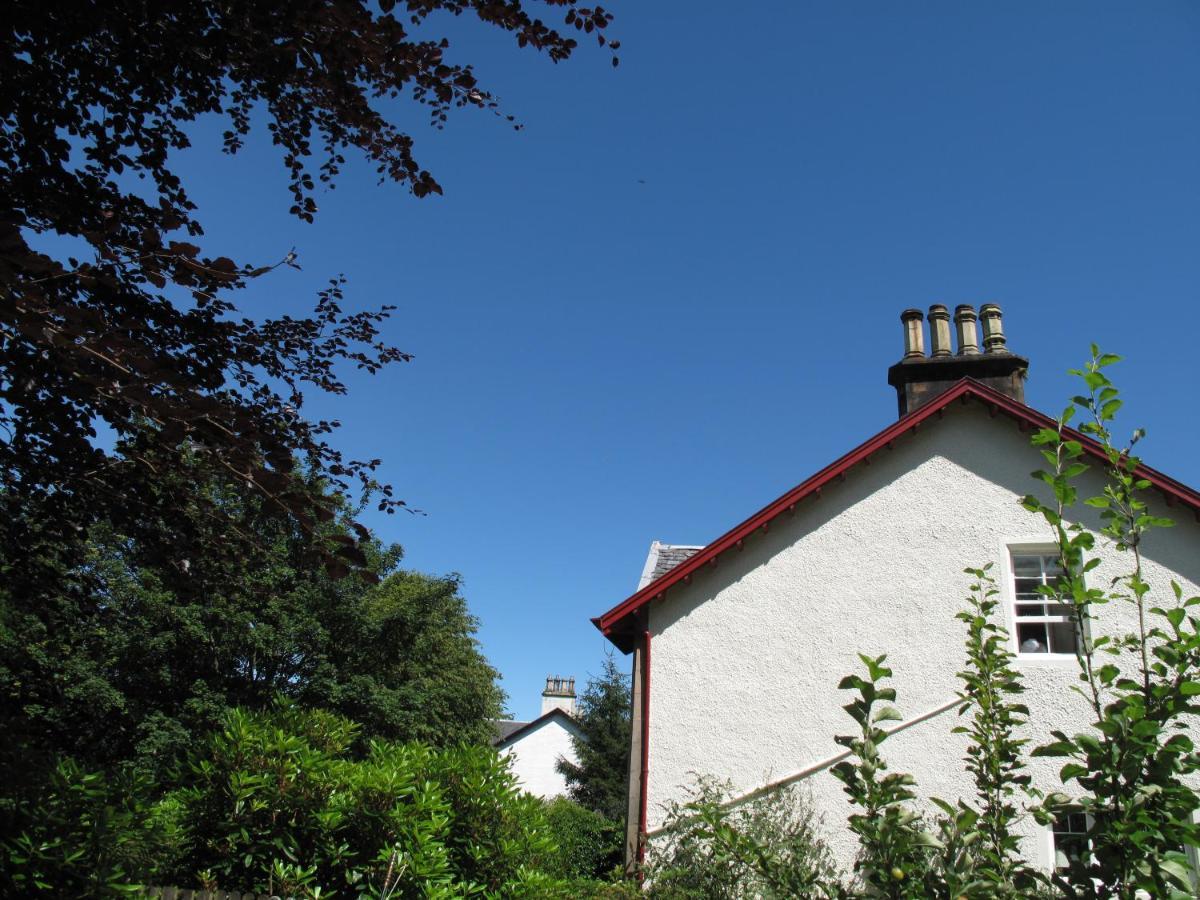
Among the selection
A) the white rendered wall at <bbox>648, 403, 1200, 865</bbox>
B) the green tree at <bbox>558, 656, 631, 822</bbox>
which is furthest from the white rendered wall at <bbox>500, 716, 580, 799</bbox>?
the white rendered wall at <bbox>648, 403, 1200, 865</bbox>

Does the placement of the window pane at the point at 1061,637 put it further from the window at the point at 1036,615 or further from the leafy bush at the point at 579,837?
the leafy bush at the point at 579,837

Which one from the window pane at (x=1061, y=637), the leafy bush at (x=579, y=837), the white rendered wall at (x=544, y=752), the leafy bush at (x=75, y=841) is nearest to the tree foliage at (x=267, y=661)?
the leafy bush at (x=579, y=837)

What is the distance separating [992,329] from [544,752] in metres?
36.2

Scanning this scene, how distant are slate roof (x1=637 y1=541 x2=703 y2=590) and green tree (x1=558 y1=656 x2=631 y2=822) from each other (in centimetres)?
1746

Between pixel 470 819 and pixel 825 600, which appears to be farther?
pixel 825 600

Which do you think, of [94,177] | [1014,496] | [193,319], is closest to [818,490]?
[1014,496]

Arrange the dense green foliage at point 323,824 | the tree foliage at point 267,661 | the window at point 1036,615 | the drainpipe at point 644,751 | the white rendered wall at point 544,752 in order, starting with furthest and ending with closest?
the white rendered wall at point 544,752 < the tree foliage at point 267,661 < the window at point 1036,615 < the drainpipe at point 644,751 < the dense green foliage at point 323,824

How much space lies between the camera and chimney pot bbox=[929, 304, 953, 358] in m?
13.9

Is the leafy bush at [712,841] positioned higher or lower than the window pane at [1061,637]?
lower

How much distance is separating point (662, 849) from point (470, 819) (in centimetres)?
416

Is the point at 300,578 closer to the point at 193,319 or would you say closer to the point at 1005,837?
the point at 193,319

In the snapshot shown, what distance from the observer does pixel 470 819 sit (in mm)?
6508

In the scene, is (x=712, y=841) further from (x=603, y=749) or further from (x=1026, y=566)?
(x=603, y=749)

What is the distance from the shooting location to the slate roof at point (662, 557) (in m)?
13.5
